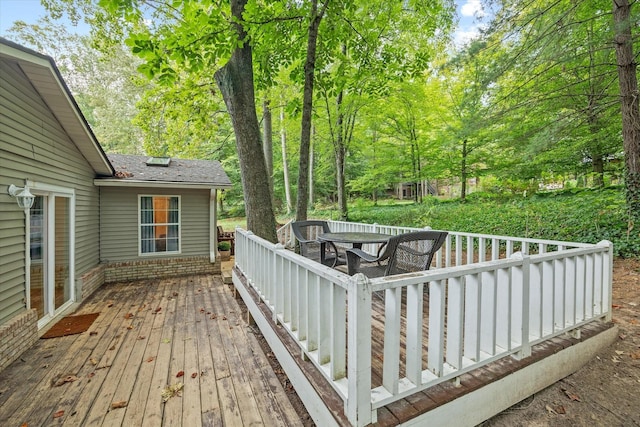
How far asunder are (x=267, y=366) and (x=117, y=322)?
2949 millimetres

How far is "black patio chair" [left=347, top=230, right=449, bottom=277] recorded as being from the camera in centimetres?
305

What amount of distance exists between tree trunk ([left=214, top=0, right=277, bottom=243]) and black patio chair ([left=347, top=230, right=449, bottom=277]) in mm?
2485

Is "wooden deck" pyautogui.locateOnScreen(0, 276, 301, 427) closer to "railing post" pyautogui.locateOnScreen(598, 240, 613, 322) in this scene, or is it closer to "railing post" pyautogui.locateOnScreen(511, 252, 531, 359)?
"railing post" pyautogui.locateOnScreen(511, 252, 531, 359)

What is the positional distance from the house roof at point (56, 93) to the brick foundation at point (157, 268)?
2540 mm

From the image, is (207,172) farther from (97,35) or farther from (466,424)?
(466,424)

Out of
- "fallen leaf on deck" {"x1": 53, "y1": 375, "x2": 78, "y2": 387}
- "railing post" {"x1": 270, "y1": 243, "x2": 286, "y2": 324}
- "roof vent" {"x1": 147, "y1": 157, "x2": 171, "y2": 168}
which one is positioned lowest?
"fallen leaf on deck" {"x1": 53, "y1": 375, "x2": 78, "y2": 387}

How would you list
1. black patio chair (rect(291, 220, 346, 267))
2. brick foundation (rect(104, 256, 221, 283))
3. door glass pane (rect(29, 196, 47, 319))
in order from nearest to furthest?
door glass pane (rect(29, 196, 47, 319))
black patio chair (rect(291, 220, 346, 267))
brick foundation (rect(104, 256, 221, 283))

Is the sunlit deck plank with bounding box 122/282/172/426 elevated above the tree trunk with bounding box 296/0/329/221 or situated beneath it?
situated beneath

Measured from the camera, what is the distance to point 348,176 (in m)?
22.7

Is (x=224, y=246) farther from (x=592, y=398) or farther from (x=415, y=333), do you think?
(x=592, y=398)

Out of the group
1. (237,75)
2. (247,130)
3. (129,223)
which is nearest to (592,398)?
(247,130)

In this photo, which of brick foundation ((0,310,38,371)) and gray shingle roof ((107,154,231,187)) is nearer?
brick foundation ((0,310,38,371))

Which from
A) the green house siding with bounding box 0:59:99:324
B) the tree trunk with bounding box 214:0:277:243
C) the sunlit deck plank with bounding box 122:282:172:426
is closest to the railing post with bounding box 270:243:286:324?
the sunlit deck plank with bounding box 122:282:172:426

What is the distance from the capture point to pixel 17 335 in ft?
11.3
